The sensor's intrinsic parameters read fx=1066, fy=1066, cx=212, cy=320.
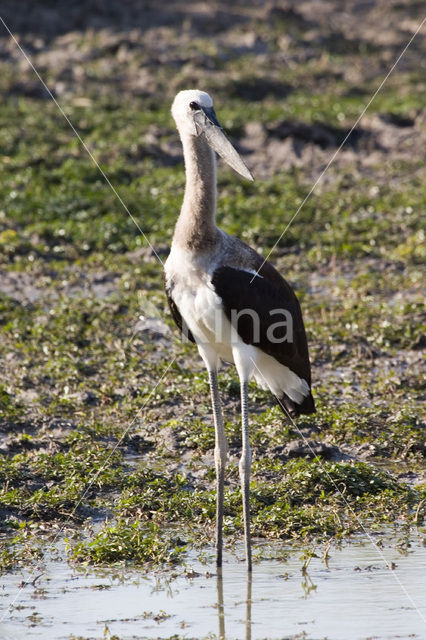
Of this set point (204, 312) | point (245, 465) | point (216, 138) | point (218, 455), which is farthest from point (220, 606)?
point (216, 138)

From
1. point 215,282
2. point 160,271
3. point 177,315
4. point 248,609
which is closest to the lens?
point 248,609

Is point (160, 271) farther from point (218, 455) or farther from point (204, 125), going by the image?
point (204, 125)

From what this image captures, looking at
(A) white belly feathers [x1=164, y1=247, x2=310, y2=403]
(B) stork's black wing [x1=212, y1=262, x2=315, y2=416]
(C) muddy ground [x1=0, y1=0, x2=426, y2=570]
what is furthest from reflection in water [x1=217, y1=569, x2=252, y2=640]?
(B) stork's black wing [x1=212, y1=262, x2=315, y2=416]

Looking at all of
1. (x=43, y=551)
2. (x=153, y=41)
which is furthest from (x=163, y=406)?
(x=153, y=41)

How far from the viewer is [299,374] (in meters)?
5.26

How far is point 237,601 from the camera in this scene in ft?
14.3

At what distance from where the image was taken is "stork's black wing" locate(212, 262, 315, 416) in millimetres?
4676

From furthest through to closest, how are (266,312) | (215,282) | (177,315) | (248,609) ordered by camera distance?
(177,315)
(266,312)
(215,282)
(248,609)

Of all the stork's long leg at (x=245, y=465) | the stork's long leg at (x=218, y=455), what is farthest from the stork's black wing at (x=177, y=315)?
the stork's long leg at (x=245, y=465)

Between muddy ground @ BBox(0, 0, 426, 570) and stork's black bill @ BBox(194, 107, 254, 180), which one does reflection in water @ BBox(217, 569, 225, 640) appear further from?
stork's black bill @ BBox(194, 107, 254, 180)

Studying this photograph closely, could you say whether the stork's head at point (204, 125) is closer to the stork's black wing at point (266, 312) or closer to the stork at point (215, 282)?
the stork at point (215, 282)

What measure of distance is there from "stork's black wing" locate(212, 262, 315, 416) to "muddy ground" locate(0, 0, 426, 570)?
654 mm

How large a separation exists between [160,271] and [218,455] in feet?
11.9

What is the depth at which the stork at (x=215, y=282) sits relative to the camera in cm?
468
